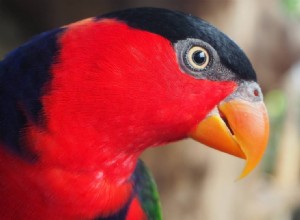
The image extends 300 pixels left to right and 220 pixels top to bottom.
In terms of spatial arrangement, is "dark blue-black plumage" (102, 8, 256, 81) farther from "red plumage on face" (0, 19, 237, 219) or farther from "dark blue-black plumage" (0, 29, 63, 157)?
"dark blue-black plumage" (0, 29, 63, 157)

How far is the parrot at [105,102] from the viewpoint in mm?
1071

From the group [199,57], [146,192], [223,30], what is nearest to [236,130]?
[199,57]

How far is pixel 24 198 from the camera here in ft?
3.62

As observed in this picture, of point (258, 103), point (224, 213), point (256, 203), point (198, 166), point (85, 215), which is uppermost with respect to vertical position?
point (258, 103)

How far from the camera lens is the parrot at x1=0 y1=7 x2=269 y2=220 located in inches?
42.2

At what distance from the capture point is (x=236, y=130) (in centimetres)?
114

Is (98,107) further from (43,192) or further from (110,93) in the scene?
(43,192)

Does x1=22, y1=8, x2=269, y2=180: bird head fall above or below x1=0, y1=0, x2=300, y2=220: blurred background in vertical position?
above

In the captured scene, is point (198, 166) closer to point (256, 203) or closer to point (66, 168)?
point (256, 203)

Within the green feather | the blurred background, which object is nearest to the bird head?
the green feather

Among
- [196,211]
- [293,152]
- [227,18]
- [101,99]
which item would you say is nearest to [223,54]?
[101,99]

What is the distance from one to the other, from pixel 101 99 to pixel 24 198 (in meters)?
0.29

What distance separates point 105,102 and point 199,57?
24 centimetres

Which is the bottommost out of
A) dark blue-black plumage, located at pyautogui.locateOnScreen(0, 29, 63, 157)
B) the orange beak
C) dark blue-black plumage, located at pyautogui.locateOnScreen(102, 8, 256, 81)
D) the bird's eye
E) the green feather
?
the green feather
